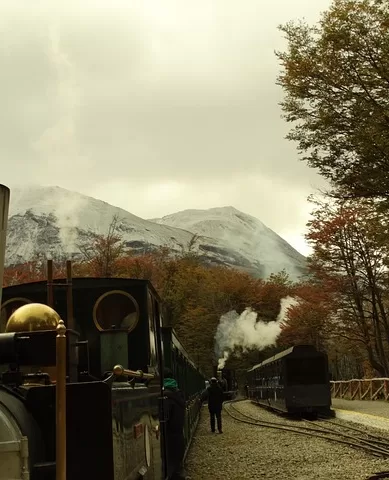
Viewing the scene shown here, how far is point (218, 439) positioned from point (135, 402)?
13110mm

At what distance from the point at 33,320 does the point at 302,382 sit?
71.0ft

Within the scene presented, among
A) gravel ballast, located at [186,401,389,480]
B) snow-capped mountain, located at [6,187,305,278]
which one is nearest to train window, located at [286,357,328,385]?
gravel ballast, located at [186,401,389,480]

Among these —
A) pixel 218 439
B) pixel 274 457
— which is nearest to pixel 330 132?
pixel 274 457

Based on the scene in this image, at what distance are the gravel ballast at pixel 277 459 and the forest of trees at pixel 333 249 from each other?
514 centimetres

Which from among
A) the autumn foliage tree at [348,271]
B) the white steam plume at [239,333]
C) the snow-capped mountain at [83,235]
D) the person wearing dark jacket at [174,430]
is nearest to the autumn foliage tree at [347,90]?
the person wearing dark jacket at [174,430]

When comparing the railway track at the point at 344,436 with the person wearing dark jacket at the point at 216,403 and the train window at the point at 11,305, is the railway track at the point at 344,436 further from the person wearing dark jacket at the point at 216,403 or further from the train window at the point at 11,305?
the train window at the point at 11,305

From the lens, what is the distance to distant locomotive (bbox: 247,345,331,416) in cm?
2405

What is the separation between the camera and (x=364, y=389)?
32.8m

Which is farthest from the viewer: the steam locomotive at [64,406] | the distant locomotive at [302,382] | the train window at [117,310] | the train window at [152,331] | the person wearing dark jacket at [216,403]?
the distant locomotive at [302,382]

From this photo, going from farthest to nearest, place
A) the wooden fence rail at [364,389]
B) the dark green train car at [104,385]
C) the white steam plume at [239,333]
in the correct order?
the white steam plume at [239,333] < the wooden fence rail at [364,389] < the dark green train car at [104,385]

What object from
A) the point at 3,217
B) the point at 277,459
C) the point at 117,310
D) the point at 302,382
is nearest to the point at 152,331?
the point at 117,310

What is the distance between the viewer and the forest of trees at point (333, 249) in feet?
44.4

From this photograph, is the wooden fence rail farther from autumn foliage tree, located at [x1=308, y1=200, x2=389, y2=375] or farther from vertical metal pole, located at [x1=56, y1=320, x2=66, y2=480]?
vertical metal pole, located at [x1=56, y1=320, x2=66, y2=480]

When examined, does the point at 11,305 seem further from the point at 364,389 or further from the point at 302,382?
the point at 364,389
